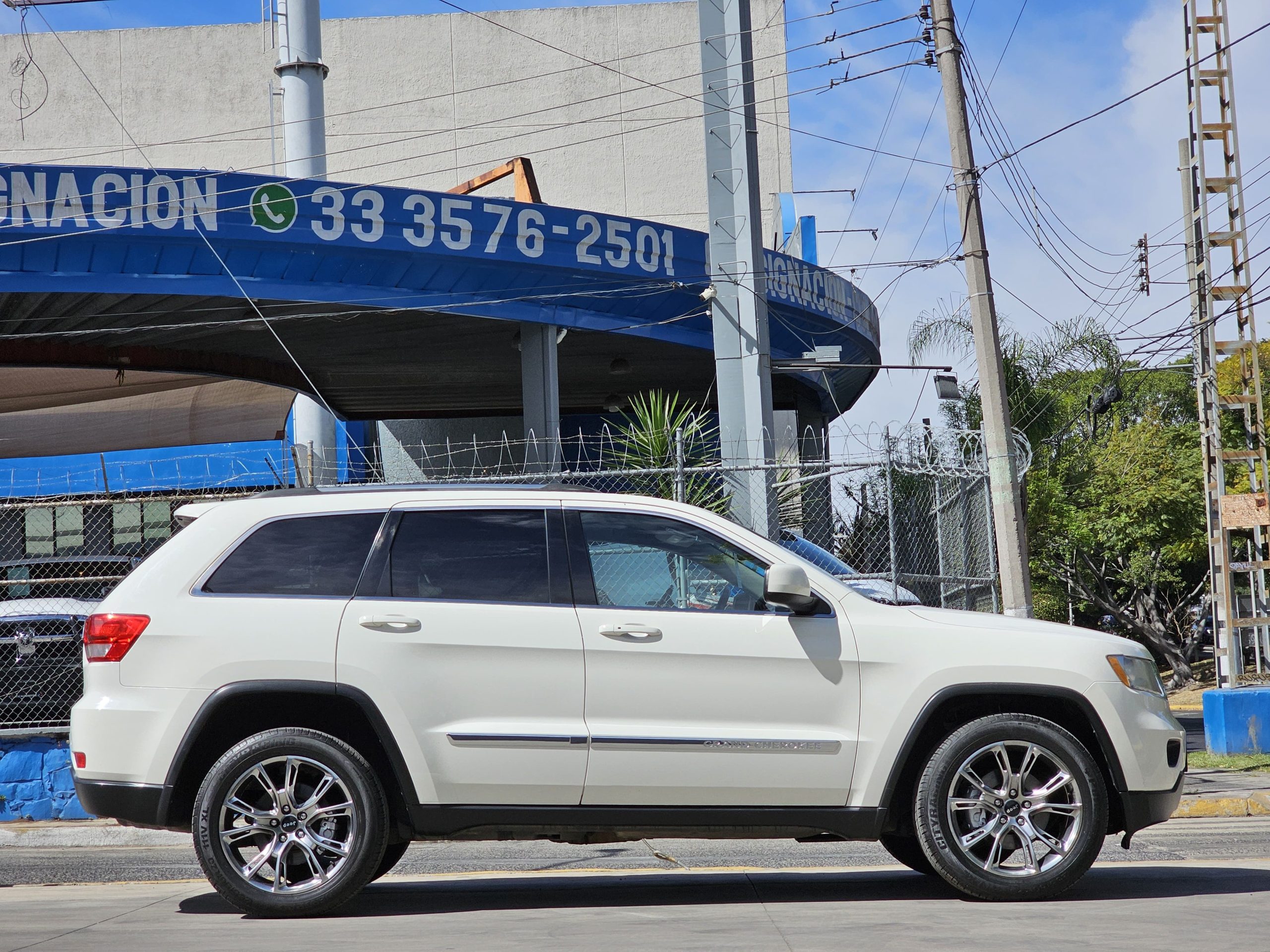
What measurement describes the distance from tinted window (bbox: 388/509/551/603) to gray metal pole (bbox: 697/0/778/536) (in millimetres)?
7518

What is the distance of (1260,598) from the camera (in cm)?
1441

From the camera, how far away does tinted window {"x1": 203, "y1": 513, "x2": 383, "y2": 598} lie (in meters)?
5.58

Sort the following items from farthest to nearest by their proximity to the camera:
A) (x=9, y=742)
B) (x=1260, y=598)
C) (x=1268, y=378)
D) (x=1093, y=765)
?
(x=1268, y=378) < (x=1260, y=598) < (x=9, y=742) < (x=1093, y=765)

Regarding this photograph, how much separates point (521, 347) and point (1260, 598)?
34.7ft

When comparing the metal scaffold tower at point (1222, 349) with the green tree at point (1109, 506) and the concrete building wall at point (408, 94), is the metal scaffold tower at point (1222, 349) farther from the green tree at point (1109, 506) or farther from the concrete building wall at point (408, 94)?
the concrete building wall at point (408, 94)

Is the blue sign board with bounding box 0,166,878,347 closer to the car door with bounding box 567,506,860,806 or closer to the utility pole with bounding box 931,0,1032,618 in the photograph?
the utility pole with bounding box 931,0,1032,618

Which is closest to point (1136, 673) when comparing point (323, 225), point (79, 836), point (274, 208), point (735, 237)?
point (79, 836)

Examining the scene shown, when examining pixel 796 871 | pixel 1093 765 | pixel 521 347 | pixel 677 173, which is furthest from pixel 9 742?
pixel 677 173

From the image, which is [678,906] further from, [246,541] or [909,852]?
[246,541]

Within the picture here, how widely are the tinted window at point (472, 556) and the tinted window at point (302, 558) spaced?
174 millimetres

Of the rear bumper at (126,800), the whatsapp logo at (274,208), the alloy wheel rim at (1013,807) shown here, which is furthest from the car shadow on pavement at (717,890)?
the whatsapp logo at (274,208)

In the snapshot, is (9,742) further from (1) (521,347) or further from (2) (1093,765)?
(1) (521,347)

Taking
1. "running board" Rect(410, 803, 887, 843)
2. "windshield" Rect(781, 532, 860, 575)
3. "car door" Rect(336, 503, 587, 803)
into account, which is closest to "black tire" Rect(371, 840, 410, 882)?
"running board" Rect(410, 803, 887, 843)

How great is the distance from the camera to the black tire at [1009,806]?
5445 millimetres
